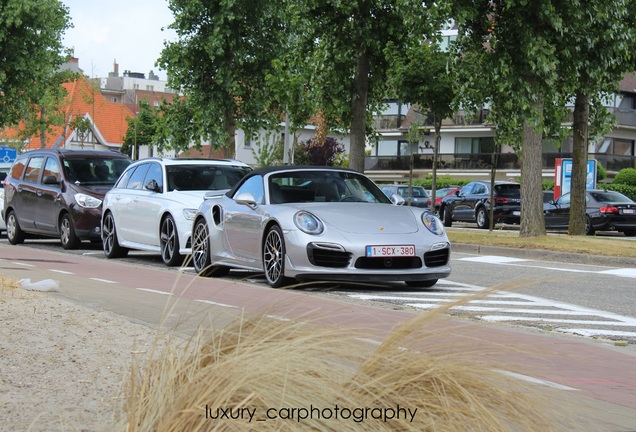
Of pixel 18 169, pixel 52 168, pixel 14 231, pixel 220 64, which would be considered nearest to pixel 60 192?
pixel 52 168

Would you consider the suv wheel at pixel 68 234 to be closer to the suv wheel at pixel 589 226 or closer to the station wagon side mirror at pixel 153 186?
the station wagon side mirror at pixel 153 186

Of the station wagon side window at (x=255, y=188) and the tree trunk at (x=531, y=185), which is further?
the tree trunk at (x=531, y=185)

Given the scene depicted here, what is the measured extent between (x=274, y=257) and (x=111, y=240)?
669 centimetres

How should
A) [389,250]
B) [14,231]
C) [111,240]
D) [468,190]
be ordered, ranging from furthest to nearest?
[468,190] → [14,231] → [111,240] → [389,250]

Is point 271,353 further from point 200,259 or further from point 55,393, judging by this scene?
point 200,259

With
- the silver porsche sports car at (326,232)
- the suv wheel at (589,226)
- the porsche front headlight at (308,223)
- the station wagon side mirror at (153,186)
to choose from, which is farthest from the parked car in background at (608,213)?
the porsche front headlight at (308,223)

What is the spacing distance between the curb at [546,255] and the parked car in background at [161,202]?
20.0ft

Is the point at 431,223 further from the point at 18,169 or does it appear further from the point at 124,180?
the point at 18,169

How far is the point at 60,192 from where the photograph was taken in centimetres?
2117

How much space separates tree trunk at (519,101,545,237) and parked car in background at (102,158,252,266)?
27.1 ft

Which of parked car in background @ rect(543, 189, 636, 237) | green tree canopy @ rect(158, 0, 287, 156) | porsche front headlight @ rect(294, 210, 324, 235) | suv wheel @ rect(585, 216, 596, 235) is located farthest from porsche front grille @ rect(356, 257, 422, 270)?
green tree canopy @ rect(158, 0, 287, 156)

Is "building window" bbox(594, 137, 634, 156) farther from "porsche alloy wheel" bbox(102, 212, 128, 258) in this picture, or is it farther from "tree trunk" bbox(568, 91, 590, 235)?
"porsche alloy wheel" bbox(102, 212, 128, 258)

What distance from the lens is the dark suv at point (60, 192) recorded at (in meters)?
20.7

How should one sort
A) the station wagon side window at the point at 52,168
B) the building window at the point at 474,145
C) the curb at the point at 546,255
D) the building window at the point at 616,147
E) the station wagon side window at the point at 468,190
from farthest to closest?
1. the building window at the point at 474,145
2. the building window at the point at 616,147
3. the station wagon side window at the point at 468,190
4. the station wagon side window at the point at 52,168
5. the curb at the point at 546,255
